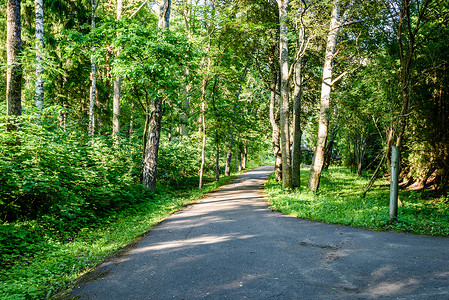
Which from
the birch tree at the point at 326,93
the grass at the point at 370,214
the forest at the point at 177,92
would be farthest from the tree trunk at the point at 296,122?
the grass at the point at 370,214

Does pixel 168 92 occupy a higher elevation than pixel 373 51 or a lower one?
lower

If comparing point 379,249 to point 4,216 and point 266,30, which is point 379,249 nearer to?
point 4,216

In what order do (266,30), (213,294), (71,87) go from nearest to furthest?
(213,294), (266,30), (71,87)

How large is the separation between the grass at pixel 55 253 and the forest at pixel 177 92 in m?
0.12

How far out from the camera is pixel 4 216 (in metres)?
6.46

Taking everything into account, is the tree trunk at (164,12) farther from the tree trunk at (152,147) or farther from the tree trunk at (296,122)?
the tree trunk at (296,122)

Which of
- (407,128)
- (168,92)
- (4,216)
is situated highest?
(168,92)

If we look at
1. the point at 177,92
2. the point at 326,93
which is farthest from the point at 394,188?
the point at 177,92

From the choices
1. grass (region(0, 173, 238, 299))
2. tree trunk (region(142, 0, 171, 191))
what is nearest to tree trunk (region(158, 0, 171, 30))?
tree trunk (region(142, 0, 171, 191))

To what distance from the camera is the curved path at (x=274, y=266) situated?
3658 millimetres

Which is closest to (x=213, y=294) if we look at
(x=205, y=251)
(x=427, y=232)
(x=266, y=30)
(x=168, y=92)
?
(x=205, y=251)

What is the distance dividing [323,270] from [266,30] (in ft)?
46.4

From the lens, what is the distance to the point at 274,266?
4508 mm

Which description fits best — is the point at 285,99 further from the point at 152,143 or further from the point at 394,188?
the point at 394,188
